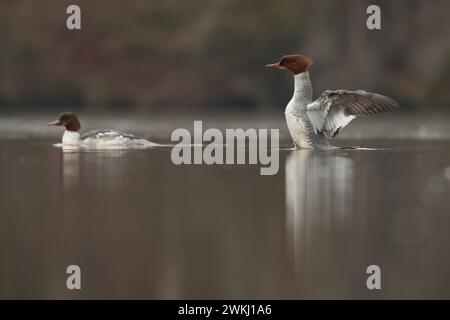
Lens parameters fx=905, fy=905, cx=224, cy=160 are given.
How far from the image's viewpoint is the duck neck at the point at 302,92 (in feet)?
38.6

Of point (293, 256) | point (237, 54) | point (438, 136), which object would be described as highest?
point (237, 54)

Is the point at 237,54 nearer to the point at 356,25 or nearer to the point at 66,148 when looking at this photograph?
the point at 356,25

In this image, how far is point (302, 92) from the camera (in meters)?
11.9

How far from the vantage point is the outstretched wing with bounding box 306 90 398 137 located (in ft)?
38.2

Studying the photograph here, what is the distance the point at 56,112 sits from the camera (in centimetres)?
2608

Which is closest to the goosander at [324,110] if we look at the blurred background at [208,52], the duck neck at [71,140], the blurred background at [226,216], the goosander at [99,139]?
the blurred background at [226,216]

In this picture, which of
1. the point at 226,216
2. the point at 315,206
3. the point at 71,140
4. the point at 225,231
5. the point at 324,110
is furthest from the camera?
the point at 71,140

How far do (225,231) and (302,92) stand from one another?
6.26 metres

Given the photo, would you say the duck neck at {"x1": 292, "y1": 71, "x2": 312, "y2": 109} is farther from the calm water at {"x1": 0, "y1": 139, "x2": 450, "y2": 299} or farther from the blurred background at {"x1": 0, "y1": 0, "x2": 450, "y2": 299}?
Result: the calm water at {"x1": 0, "y1": 139, "x2": 450, "y2": 299}

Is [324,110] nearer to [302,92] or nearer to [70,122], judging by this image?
[302,92]

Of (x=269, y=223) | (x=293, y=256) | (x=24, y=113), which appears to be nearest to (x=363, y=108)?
(x=269, y=223)

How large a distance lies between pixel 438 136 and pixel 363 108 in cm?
360

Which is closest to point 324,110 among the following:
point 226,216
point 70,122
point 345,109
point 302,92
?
point 345,109

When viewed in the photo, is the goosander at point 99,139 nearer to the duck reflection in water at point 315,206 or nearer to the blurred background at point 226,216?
the blurred background at point 226,216
